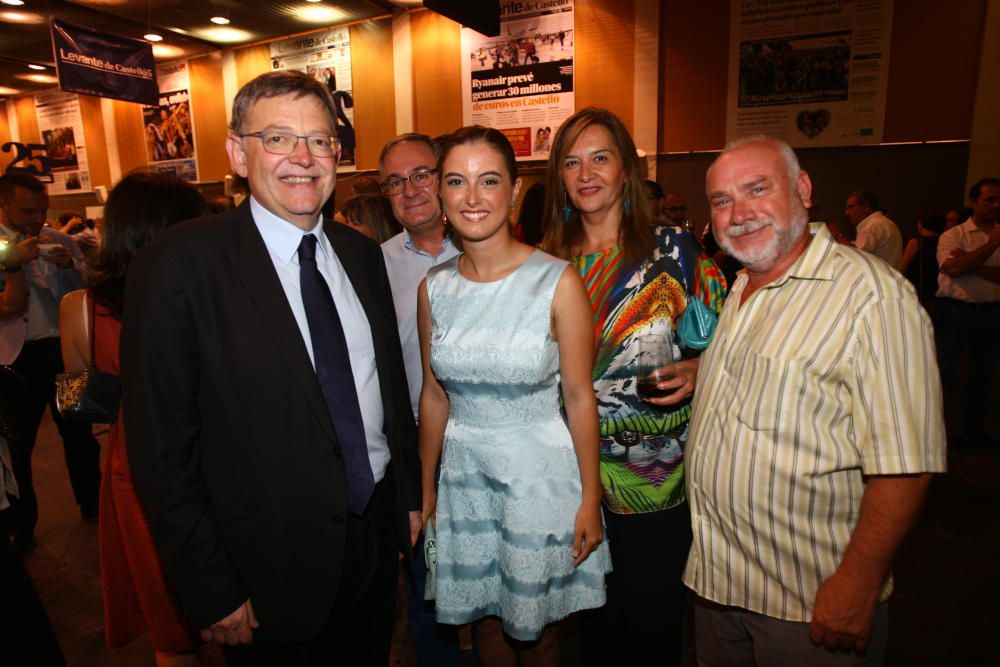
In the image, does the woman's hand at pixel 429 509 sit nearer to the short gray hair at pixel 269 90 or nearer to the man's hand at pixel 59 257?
the short gray hair at pixel 269 90

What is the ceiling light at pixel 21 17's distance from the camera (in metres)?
8.82

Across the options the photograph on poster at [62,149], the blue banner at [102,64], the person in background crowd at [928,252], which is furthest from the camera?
the photograph on poster at [62,149]

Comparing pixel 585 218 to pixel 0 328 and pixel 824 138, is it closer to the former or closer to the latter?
pixel 0 328

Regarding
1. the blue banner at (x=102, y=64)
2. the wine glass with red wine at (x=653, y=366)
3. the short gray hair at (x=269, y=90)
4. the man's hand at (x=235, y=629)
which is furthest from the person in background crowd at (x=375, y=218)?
the blue banner at (x=102, y=64)

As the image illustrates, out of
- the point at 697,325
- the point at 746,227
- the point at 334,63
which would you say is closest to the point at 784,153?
the point at 746,227

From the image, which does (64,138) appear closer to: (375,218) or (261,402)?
(375,218)

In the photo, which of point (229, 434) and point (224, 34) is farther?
point (224, 34)

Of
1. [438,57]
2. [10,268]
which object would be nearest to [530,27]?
[438,57]

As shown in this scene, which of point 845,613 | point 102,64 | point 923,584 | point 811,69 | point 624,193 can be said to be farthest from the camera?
point 102,64

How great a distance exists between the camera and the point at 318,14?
948 centimetres

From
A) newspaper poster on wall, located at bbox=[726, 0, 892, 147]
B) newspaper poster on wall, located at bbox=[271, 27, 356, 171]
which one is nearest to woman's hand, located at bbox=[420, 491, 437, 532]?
newspaper poster on wall, located at bbox=[726, 0, 892, 147]

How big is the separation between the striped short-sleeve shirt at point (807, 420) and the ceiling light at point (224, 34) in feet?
38.5

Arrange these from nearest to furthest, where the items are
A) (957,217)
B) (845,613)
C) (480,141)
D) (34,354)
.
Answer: (845,613) → (480,141) → (34,354) → (957,217)

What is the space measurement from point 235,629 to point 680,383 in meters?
1.27
